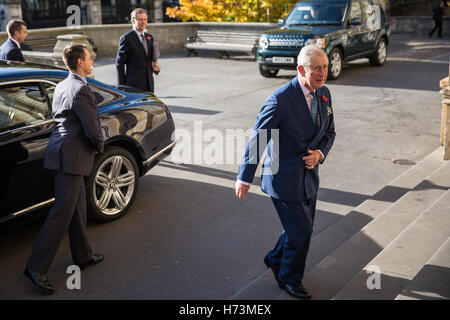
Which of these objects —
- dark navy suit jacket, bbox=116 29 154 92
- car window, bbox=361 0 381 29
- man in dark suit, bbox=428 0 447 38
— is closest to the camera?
dark navy suit jacket, bbox=116 29 154 92

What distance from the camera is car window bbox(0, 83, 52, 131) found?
5.15 metres

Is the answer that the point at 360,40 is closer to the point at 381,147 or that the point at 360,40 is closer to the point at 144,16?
the point at 381,147

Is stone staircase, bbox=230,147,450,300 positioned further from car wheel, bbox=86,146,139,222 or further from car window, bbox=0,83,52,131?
car window, bbox=0,83,52,131

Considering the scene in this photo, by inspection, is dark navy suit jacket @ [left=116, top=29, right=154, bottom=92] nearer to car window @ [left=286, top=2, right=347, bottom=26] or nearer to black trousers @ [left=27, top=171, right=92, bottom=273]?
black trousers @ [left=27, top=171, right=92, bottom=273]

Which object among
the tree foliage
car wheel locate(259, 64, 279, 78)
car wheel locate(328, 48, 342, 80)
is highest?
the tree foliage

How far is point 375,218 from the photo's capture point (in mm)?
5926

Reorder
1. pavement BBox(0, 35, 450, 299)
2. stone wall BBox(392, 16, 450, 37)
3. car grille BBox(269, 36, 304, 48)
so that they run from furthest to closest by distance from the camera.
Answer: stone wall BBox(392, 16, 450, 37) < car grille BBox(269, 36, 304, 48) < pavement BBox(0, 35, 450, 299)

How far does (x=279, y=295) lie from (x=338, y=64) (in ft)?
37.8

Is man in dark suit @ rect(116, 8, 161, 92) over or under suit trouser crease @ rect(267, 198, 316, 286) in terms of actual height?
over

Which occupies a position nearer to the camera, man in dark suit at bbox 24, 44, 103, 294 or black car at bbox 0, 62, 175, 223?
man in dark suit at bbox 24, 44, 103, 294

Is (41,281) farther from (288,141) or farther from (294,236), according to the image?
(288,141)

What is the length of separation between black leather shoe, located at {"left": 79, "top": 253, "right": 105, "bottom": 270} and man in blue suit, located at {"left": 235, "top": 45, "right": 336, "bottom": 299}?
161 centimetres

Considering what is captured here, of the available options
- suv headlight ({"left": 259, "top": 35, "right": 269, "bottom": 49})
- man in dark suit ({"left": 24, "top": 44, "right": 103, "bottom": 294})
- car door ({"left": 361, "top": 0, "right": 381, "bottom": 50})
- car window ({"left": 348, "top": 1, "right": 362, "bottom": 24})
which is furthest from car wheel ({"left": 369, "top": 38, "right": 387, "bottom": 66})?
man in dark suit ({"left": 24, "top": 44, "right": 103, "bottom": 294})

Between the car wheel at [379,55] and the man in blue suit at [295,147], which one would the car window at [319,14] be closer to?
the car wheel at [379,55]
